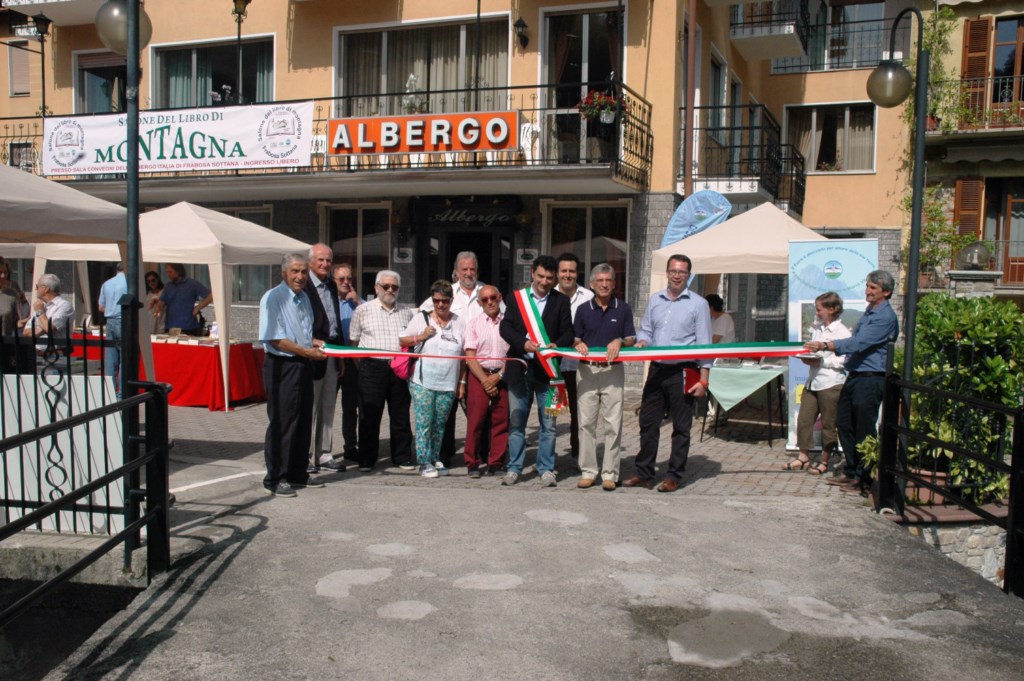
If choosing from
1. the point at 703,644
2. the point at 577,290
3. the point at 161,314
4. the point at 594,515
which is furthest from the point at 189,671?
the point at 161,314

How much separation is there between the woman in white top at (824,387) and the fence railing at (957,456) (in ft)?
2.37

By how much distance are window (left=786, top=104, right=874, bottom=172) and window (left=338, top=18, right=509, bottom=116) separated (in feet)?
37.2

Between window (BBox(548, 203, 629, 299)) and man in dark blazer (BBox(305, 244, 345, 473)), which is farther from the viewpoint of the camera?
window (BBox(548, 203, 629, 299))

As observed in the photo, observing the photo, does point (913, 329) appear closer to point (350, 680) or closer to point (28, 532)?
point (350, 680)

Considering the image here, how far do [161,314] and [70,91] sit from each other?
25.7 ft

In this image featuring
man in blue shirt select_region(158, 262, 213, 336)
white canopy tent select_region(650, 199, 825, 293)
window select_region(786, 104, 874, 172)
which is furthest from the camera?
window select_region(786, 104, 874, 172)

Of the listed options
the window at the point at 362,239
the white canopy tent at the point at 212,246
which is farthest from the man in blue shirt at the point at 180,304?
the window at the point at 362,239

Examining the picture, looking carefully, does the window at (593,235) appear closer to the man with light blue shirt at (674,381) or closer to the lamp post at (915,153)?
the lamp post at (915,153)

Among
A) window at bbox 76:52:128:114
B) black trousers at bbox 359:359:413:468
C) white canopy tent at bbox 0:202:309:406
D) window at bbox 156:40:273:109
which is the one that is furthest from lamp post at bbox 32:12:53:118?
black trousers at bbox 359:359:413:468

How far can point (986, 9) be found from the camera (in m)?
22.8

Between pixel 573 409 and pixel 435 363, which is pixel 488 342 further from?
pixel 573 409

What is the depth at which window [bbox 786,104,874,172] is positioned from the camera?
76.2 feet

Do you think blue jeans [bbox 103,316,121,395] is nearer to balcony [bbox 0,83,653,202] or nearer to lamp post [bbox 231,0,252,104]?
balcony [bbox 0,83,653,202]

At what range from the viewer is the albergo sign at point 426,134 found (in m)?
13.7
